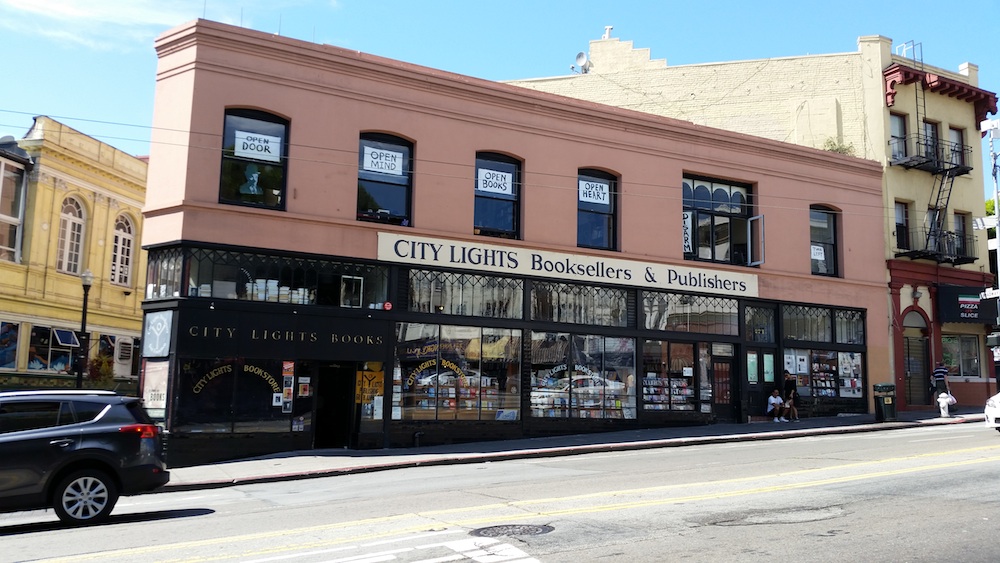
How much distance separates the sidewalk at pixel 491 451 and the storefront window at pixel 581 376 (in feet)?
2.42

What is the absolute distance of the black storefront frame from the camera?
18.4 meters

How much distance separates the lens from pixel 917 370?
2917 centimetres

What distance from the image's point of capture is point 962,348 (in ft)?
100.0

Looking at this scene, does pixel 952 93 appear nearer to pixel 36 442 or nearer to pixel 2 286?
pixel 36 442

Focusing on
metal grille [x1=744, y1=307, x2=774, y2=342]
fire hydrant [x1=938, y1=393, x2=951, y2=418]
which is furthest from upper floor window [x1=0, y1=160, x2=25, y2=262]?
fire hydrant [x1=938, y1=393, x2=951, y2=418]

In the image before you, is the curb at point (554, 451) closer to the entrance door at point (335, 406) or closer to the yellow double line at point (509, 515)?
the entrance door at point (335, 406)

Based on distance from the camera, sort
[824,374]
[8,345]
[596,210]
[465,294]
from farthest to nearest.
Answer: [8,345]
[824,374]
[596,210]
[465,294]

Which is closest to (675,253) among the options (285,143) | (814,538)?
(285,143)

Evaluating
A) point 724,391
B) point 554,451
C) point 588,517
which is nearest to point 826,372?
point 724,391

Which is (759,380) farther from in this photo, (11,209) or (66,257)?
(11,209)

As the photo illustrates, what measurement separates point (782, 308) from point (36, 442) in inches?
848

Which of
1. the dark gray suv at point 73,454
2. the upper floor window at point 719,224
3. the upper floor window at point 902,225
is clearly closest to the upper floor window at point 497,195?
the upper floor window at point 719,224

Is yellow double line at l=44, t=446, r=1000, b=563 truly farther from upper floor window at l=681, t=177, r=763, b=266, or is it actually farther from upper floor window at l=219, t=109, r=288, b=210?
upper floor window at l=681, t=177, r=763, b=266

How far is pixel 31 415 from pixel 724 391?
759 inches
